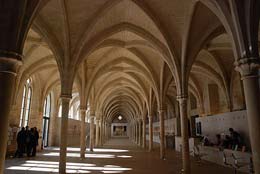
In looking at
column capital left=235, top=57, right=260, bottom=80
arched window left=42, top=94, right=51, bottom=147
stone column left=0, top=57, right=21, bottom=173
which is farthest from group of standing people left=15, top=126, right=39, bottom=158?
column capital left=235, top=57, right=260, bottom=80

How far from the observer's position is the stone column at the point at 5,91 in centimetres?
420

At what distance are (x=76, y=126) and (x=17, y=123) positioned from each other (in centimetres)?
1394

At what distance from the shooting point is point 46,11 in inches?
325

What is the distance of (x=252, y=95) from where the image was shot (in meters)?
5.00

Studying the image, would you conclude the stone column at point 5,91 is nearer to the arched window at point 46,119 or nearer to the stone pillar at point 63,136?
the stone pillar at point 63,136

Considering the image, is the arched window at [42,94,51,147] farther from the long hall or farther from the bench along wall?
the bench along wall

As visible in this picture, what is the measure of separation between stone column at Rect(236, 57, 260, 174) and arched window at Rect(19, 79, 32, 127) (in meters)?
15.9

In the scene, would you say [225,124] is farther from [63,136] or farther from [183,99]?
[63,136]

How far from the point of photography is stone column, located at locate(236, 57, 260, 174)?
479 centimetres

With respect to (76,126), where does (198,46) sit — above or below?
above

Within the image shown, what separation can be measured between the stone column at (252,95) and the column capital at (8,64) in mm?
5402

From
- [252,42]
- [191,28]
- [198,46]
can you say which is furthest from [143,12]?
[252,42]

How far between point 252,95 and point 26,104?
1640 centimetres

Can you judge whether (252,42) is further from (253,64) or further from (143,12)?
(143,12)
